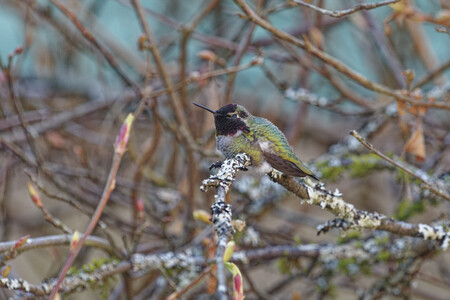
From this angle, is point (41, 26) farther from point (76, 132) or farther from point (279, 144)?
point (279, 144)

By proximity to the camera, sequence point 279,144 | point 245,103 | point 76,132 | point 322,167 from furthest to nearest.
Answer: point 245,103 → point 76,132 → point 322,167 → point 279,144

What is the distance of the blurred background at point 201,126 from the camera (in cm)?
267

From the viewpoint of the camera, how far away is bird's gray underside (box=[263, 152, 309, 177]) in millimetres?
1531

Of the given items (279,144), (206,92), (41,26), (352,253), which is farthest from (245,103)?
(279,144)

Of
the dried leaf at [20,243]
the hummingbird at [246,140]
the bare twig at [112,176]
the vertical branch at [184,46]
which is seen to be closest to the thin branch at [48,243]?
the dried leaf at [20,243]

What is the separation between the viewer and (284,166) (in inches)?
61.1

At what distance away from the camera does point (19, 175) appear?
4.35 metres

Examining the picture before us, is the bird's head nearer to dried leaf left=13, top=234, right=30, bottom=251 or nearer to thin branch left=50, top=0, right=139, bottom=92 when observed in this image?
dried leaf left=13, top=234, right=30, bottom=251

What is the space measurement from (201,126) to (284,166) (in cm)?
202

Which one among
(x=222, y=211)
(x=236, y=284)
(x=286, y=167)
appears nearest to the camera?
(x=222, y=211)

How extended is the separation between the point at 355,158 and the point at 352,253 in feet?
1.63

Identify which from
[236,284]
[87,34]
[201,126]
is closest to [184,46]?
[87,34]

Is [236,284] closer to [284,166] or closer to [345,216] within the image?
Answer: [284,166]

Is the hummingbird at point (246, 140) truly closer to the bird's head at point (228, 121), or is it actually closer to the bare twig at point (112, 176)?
the bird's head at point (228, 121)
